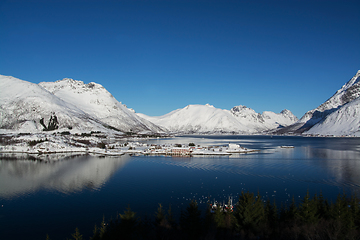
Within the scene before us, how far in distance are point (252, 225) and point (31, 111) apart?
15273cm

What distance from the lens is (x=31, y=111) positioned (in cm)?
14175

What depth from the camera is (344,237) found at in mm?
15812

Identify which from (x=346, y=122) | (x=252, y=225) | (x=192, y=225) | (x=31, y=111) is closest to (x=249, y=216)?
(x=252, y=225)

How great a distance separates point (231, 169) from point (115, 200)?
25.0 meters

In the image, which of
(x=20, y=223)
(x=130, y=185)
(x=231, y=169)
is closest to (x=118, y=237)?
(x=20, y=223)

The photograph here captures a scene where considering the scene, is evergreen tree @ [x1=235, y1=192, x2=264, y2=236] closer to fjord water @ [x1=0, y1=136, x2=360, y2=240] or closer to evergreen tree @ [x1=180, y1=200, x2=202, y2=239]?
evergreen tree @ [x1=180, y1=200, x2=202, y2=239]

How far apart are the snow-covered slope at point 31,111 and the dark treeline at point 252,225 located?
127787mm

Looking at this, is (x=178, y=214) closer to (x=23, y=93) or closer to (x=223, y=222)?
(x=223, y=222)

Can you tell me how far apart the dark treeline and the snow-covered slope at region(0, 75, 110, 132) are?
419 ft

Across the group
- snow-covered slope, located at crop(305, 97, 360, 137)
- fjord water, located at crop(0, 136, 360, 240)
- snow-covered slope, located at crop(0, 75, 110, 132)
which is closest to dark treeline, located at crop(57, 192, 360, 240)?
fjord water, located at crop(0, 136, 360, 240)

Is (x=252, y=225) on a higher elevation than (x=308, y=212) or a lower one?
lower

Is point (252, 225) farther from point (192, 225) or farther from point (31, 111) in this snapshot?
point (31, 111)

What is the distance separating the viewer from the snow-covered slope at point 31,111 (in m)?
131

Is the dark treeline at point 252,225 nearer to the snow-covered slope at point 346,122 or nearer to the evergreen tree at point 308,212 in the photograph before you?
the evergreen tree at point 308,212
